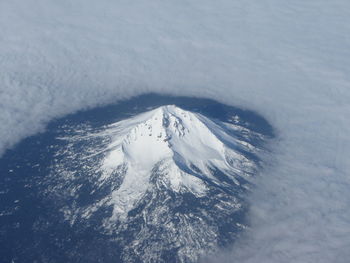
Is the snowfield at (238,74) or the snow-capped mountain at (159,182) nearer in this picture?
the snow-capped mountain at (159,182)

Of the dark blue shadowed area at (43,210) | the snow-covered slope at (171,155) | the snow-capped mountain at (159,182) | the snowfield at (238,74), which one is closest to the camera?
the dark blue shadowed area at (43,210)

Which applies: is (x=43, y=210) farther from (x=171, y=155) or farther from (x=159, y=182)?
(x=171, y=155)

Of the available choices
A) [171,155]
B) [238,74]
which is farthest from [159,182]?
[238,74]

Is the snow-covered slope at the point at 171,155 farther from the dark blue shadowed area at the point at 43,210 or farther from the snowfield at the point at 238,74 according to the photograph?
the snowfield at the point at 238,74

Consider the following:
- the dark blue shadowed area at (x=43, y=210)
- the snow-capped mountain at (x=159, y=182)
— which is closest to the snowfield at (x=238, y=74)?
the dark blue shadowed area at (x=43, y=210)

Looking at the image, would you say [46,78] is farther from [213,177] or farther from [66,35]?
[213,177]

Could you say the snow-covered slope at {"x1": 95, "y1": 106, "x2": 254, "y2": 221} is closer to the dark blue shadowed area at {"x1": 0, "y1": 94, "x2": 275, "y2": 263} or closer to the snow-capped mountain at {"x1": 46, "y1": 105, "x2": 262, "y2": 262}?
the snow-capped mountain at {"x1": 46, "y1": 105, "x2": 262, "y2": 262}

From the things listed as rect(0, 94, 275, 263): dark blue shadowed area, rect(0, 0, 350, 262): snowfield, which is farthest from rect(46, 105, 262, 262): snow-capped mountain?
rect(0, 0, 350, 262): snowfield

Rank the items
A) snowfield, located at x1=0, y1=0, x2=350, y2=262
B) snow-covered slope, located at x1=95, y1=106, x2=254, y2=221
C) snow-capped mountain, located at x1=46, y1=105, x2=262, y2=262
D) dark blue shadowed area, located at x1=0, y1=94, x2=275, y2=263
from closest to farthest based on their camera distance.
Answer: dark blue shadowed area, located at x1=0, y1=94, x2=275, y2=263
snow-capped mountain, located at x1=46, y1=105, x2=262, y2=262
snowfield, located at x1=0, y1=0, x2=350, y2=262
snow-covered slope, located at x1=95, y1=106, x2=254, y2=221
